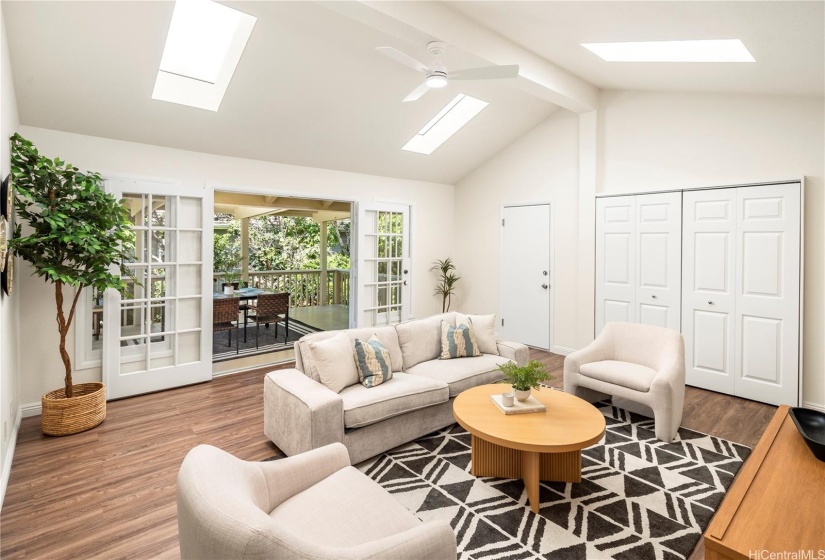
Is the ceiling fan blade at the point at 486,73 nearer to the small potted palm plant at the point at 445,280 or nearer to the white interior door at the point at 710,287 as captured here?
the white interior door at the point at 710,287

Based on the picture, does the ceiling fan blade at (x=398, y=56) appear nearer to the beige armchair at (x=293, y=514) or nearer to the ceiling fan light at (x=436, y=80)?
the ceiling fan light at (x=436, y=80)

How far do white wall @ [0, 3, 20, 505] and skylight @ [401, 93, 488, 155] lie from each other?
3.88 m

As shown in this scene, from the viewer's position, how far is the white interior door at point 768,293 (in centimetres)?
396

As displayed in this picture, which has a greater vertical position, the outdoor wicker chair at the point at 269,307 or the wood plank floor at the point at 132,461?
the outdoor wicker chair at the point at 269,307

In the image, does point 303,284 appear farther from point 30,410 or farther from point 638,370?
point 638,370

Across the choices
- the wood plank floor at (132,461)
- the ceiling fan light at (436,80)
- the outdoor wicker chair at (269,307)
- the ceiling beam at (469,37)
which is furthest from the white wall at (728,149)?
the outdoor wicker chair at (269,307)

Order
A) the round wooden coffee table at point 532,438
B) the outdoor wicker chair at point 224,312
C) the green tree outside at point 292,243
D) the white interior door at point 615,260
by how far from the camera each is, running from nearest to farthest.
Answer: the round wooden coffee table at point 532,438
the white interior door at point 615,260
the outdoor wicker chair at point 224,312
the green tree outside at point 292,243

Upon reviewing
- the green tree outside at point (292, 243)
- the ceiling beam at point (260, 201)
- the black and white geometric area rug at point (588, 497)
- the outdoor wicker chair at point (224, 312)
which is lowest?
the black and white geometric area rug at point (588, 497)

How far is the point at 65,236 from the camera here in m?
3.09

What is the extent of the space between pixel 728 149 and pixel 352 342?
4.28 m

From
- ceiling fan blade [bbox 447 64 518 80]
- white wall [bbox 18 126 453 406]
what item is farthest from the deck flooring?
ceiling fan blade [bbox 447 64 518 80]

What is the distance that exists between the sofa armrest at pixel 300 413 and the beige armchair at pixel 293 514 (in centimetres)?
65

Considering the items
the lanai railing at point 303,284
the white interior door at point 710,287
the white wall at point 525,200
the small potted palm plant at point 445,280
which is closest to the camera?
the white interior door at point 710,287

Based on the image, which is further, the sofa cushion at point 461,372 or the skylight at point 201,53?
the skylight at point 201,53
